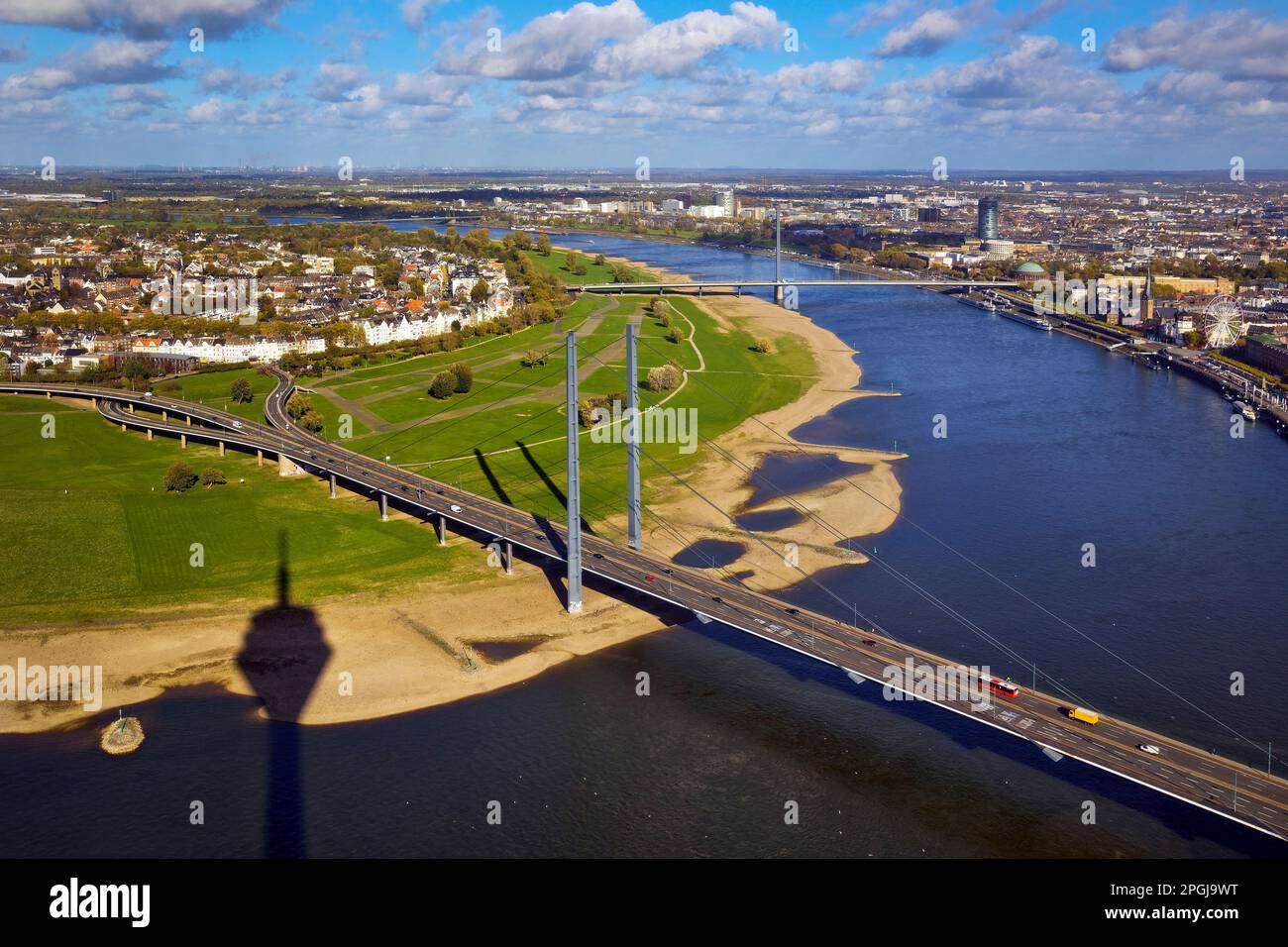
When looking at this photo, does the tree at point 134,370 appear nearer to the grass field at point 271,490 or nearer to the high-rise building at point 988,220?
the grass field at point 271,490

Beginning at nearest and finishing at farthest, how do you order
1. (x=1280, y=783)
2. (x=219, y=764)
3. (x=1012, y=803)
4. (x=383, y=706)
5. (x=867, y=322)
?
(x=1280, y=783)
(x=1012, y=803)
(x=219, y=764)
(x=383, y=706)
(x=867, y=322)

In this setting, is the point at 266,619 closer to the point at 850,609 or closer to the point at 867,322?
the point at 850,609

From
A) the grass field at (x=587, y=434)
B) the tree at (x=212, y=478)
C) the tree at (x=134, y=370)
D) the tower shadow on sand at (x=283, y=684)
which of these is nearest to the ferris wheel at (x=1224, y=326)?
the grass field at (x=587, y=434)

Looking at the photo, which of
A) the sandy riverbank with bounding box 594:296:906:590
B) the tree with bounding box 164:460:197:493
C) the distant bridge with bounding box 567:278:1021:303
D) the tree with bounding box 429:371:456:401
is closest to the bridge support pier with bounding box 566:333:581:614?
the sandy riverbank with bounding box 594:296:906:590
